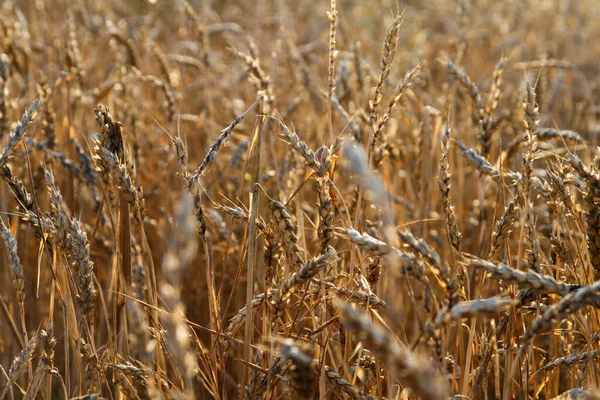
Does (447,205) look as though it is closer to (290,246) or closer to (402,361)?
(290,246)

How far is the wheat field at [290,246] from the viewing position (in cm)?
92

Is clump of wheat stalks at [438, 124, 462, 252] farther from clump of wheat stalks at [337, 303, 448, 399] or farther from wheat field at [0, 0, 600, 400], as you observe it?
clump of wheat stalks at [337, 303, 448, 399]

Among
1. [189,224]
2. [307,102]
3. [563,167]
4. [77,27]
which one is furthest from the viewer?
[77,27]

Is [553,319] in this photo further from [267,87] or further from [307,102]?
[307,102]

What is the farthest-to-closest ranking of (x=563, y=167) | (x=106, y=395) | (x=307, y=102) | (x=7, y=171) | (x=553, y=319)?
(x=307, y=102) → (x=106, y=395) → (x=563, y=167) → (x=7, y=171) → (x=553, y=319)

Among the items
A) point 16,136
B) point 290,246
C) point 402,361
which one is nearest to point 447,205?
point 290,246

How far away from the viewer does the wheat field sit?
92 cm

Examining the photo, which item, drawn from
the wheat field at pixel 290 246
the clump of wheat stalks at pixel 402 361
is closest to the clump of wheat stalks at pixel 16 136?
the wheat field at pixel 290 246

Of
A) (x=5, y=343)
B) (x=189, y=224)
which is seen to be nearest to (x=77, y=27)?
(x=5, y=343)

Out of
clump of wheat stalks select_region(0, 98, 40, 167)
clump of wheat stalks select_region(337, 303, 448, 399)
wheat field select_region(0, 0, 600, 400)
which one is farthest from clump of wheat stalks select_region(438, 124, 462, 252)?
clump of wheat stalks select_region(0, 98, 40, 167)

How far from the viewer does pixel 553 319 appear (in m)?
0.84

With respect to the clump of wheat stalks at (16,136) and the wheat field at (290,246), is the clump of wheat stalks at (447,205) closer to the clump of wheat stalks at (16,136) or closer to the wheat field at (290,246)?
the wheat field at (290,246)

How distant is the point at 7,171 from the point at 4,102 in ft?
1.85

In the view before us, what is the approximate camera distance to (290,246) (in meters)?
1.12
